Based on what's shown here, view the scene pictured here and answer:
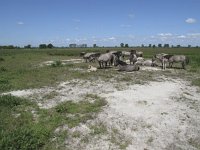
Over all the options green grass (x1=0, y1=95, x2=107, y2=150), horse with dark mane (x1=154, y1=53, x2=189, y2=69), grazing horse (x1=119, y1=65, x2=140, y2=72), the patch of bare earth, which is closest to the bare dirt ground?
the patch of bare earth

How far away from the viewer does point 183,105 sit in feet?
41.5

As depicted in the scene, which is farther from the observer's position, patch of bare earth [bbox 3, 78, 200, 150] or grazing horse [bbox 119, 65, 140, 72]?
grazing horse [bbox 119, 65, 140, 72]

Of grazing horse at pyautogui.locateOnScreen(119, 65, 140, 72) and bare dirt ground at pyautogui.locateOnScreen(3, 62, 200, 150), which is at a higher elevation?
grazing horse at pyautogui.locateOnScreen(119, 65, 140, 72)

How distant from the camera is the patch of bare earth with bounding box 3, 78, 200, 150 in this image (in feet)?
29.8

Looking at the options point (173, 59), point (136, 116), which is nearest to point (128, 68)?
point (173, 59)

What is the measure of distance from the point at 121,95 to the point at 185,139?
5.15m

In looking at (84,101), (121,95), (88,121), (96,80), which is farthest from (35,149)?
(96,80)

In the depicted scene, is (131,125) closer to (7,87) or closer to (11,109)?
(11,109)

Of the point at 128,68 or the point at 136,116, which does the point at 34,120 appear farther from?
the point at 128,68

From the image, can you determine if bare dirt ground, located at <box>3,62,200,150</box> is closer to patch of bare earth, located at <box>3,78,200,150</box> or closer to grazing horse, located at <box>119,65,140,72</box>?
patch of bare earth, located at <box>3,78,200,150</box>

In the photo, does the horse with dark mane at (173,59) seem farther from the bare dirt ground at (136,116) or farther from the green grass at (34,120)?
the green grass at (34,120)

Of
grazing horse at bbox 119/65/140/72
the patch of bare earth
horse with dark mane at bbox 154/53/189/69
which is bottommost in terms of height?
the patch of bare earth

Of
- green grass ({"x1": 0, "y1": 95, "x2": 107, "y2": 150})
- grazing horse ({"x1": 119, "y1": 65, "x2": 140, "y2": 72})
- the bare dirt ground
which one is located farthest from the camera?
grazing horse ({"x1": 119, "y1": 65, "x2": 140, "y2": 72})

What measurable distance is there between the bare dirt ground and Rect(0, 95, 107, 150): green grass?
0.42m
